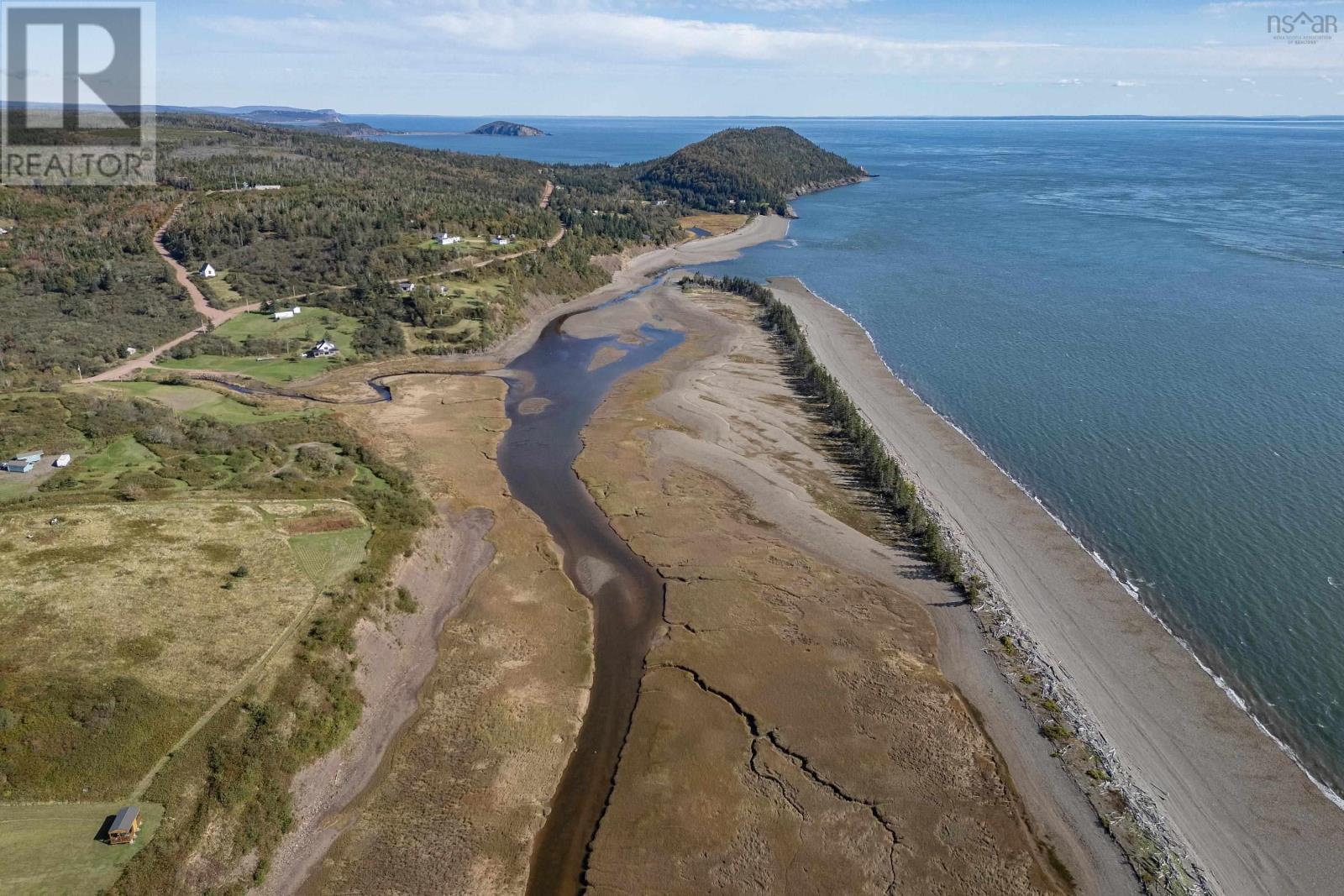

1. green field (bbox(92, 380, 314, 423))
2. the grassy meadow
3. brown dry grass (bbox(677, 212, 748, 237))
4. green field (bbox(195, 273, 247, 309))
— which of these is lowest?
the grassy meadow

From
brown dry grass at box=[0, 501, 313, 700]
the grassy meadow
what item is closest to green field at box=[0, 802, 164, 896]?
the grassy meadow

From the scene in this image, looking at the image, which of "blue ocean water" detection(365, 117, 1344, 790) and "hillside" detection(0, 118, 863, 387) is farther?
"hillside" detection(0, 118, 863, 387)

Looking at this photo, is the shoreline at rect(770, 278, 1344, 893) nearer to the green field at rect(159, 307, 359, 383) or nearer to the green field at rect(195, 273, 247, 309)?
the green field at rect(159, 307, 359, 383)

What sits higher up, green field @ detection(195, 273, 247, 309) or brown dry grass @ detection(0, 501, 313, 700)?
green field @ detection(195, 273, 247, 309)

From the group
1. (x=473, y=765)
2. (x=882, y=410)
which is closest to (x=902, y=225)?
(x=882, y=410)

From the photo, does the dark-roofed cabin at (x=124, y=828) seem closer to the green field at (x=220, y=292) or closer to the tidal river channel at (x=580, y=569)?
the tidal river channel at (x=580, y=569)

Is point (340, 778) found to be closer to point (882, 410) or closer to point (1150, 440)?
point (882, 410)

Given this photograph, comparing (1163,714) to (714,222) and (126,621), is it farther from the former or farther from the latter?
(714,222)
